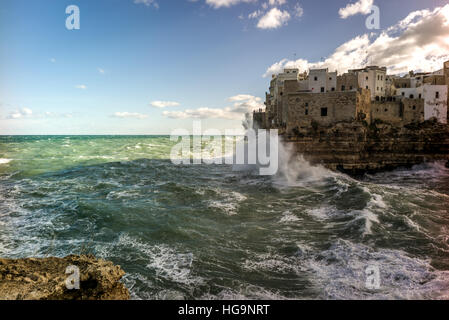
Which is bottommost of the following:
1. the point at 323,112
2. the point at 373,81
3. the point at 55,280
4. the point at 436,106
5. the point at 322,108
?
the point at 55,280

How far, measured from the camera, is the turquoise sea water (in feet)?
21.5

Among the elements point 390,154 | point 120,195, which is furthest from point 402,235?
point 390,154

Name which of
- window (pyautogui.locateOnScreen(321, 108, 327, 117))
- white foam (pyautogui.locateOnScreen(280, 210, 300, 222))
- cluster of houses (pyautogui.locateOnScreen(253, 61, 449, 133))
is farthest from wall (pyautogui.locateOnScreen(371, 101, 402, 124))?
white foam (pyautogui.locateOnScreen(280, 210, 300, 222))

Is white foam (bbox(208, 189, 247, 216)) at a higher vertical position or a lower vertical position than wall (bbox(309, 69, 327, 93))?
lower

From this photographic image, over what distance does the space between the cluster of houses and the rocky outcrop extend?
3.33 feet

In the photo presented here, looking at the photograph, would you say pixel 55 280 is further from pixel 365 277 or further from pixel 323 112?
pixel 323 112

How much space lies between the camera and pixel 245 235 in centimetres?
966

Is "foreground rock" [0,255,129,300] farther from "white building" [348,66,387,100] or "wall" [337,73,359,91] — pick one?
"white building" [348,66,387,100]

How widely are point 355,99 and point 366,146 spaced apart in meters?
4.71

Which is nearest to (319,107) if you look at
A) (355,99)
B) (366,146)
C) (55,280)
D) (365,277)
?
(355,99)

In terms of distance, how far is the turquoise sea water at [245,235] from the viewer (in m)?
6.54

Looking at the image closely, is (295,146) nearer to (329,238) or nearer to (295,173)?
(295,173)
